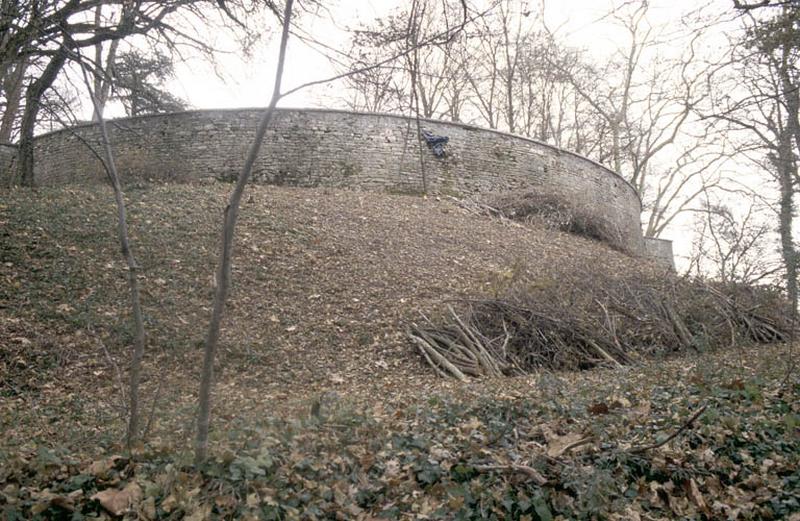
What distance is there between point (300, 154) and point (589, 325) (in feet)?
30.5

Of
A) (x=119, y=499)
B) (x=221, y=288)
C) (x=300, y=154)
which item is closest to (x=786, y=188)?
(x=300, y=154)

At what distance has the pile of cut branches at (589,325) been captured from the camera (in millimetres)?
6953

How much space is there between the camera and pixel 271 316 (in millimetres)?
7941

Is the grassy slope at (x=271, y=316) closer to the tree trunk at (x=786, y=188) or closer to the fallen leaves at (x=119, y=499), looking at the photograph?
the fallen leaves at (x=119, y=499)

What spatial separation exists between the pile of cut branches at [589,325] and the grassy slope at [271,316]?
1.63 ft

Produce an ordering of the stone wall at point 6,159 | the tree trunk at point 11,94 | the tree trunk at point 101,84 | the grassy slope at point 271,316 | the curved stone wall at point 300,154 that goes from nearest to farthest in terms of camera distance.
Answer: the tree trunk at point 101,84 → the grassy slope at point 271,316 → the tree trunk at point 11,94 → the curved stone wall at point 300,154 → the stone wall at point 6,159

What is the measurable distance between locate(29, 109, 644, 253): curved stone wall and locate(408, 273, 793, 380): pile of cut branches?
698 cm

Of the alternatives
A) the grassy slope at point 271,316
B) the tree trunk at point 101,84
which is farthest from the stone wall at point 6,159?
the tree trunk at point 101,84

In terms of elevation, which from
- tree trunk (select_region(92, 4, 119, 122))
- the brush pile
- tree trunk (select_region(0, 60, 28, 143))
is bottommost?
the brush pile

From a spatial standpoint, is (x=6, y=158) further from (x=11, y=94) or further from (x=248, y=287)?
(x=248, y=287)

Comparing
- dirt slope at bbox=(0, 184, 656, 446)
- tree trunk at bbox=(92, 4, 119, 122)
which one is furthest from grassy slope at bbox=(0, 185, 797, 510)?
tree trunk at bbox=(92, 4, 119, 122)

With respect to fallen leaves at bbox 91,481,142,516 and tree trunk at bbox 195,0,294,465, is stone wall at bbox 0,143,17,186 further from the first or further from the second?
fallen leaves at bbox 91,481,142,516

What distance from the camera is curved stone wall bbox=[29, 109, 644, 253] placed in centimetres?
1459

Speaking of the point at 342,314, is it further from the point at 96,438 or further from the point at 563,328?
the point at 96,438
